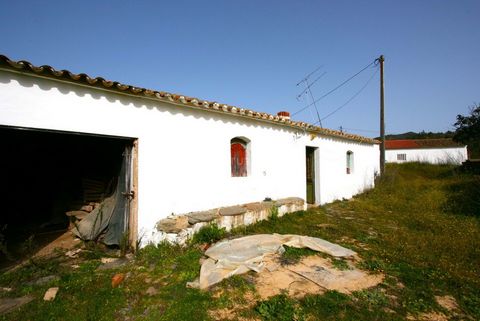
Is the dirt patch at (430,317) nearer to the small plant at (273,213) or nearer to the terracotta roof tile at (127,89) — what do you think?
the small plant at (273,213)

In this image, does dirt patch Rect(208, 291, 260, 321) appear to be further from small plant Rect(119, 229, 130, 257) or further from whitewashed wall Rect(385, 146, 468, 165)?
whitewashed wall Rect(385, 146, 468, 165)

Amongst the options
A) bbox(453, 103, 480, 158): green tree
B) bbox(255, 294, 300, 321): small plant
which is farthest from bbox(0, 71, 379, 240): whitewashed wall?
bbox(453, 103, 480, 158): green tree

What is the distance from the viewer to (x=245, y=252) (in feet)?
14.8

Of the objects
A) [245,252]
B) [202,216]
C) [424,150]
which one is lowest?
[245,252]

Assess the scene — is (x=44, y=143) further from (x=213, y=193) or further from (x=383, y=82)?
(x=383, y=82)

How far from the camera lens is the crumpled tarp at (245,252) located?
13.0ft

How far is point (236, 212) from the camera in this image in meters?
6.26

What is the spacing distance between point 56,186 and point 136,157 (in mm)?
4440

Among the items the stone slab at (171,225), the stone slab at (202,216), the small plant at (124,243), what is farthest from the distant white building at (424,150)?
the small plant at (124,243)

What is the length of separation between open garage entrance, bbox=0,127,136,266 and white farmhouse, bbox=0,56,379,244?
0.10 feet

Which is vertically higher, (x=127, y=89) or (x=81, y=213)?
(x=127, y=89)

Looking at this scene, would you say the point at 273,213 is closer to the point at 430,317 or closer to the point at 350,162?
the point at 430,317

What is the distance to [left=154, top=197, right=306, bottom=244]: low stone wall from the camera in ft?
17.0

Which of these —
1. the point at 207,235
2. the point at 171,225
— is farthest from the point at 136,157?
the point at 207,235
